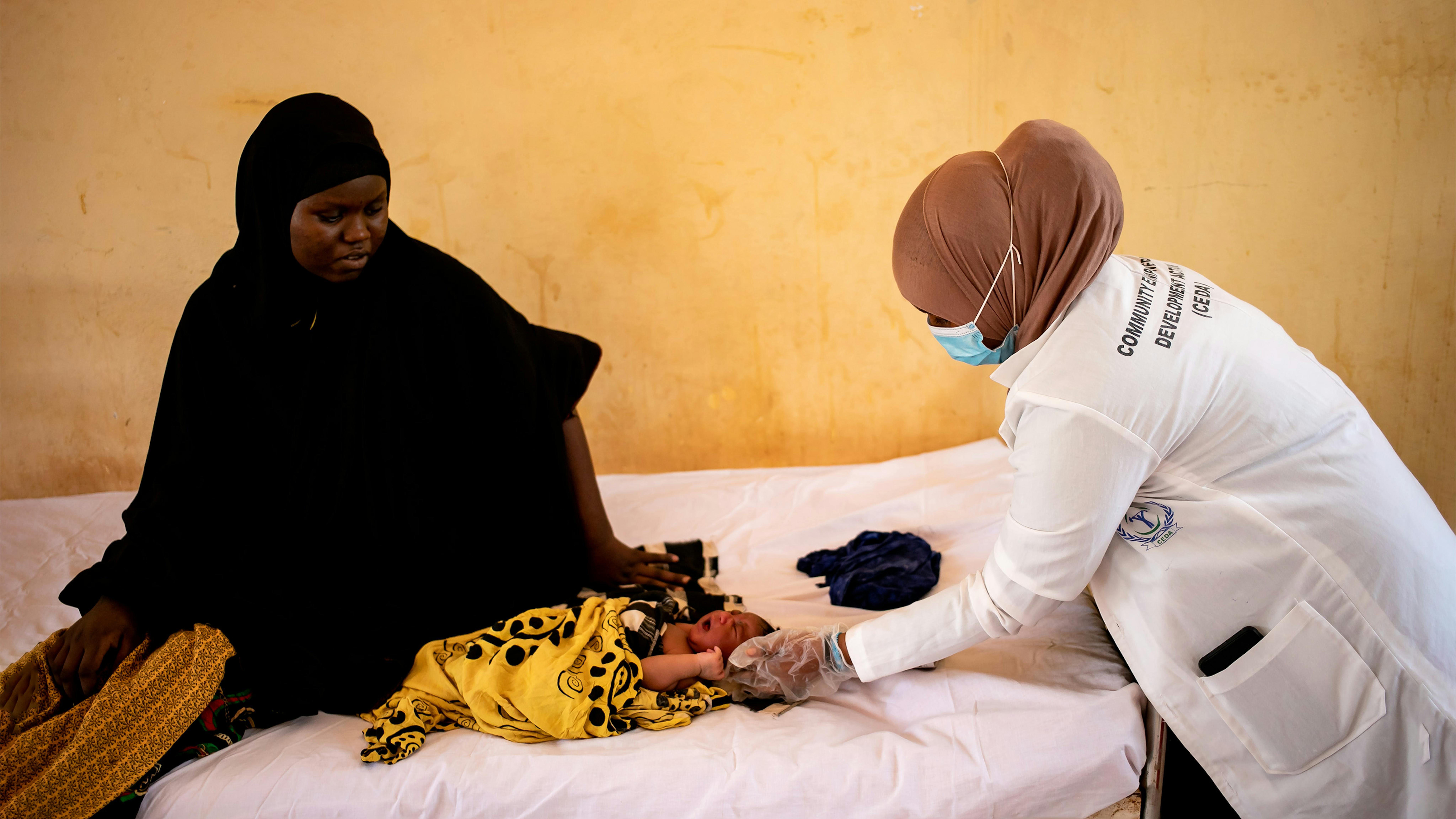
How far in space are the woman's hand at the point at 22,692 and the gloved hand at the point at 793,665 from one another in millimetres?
1223

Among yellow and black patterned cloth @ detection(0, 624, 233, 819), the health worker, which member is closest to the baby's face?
the health worker

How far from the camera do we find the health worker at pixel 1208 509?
3.93 feet

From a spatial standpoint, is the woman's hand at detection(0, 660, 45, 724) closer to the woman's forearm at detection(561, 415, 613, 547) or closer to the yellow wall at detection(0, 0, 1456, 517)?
the woman's forearm at detection(561, 415, 613, 547)

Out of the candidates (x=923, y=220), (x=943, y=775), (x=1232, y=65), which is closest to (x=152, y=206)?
(x=923, y=220)

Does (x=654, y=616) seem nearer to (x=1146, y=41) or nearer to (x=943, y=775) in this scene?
(x=943, y=775)

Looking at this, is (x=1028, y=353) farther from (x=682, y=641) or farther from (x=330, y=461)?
(x=330, y=461)

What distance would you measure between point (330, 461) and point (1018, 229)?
4.74 ft

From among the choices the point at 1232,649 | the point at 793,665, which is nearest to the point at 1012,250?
the point at 1232,649

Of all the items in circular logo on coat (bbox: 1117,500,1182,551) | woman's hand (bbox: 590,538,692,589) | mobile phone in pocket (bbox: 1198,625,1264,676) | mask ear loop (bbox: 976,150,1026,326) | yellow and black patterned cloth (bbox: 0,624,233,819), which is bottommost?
woman's hand (bbox: 590,538,692,589)

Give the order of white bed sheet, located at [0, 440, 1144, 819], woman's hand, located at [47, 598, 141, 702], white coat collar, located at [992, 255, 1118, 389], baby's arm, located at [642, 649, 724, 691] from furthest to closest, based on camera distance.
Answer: baby's arm, located at [642, 649, 724, 691], woman's hand, located at [47, 598, 141, 702], white bed sheet, located at [0, 440, 1144, 819], white coat collar, located at [992, 255, 1118, 389]

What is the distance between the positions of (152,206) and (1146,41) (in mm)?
3290

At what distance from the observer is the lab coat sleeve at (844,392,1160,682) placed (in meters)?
1.22

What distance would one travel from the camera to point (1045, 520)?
1.26 m

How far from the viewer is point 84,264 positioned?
9.62ft
